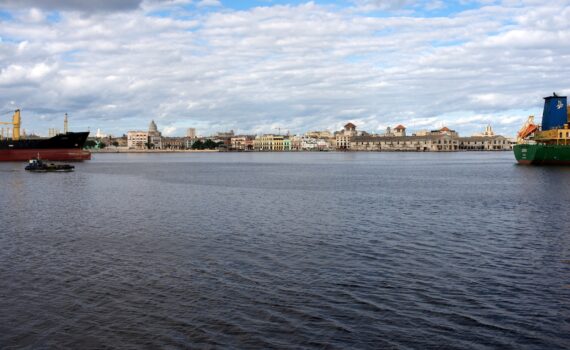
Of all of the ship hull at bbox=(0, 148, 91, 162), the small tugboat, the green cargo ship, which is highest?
the green cargo ship

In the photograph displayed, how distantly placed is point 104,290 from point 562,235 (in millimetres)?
21204

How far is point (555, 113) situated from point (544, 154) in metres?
7.67

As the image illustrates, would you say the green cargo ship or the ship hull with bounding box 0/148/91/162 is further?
the ship hull with bounding box 0/148/91/162

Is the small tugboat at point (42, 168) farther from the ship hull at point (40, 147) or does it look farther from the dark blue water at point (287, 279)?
the dark blue water at point (287, 279)

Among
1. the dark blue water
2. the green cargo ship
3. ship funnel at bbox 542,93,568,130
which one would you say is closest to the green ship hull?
the green cargo ship

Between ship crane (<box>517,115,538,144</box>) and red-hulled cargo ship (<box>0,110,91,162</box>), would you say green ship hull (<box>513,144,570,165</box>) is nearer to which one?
ship crane (<box>517,115,538,144</box>)

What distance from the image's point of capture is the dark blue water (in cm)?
1295

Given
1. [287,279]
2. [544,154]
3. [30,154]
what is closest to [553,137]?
[544,154]

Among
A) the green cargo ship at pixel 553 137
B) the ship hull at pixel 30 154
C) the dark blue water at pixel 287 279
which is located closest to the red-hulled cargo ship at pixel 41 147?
the ship hull at pixel 30 154

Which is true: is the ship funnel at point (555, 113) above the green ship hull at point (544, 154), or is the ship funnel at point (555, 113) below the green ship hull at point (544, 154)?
above

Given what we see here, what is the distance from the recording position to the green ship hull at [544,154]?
3570 inches

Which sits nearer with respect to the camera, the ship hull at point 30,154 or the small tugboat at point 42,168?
the small tugboat at point 42,168

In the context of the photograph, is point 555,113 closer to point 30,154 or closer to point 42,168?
point 42,168

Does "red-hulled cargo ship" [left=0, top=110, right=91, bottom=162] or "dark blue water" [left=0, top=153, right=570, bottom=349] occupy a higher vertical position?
"red-hulled cargo ship" [left=0, top=110, right=91, bottom=162]
